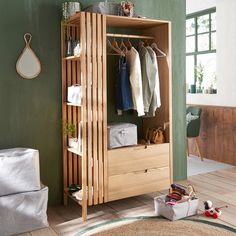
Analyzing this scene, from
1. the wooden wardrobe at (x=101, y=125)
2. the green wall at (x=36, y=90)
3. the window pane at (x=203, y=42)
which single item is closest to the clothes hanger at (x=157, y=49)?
the wooden wardrobe at (x=101, y=125)

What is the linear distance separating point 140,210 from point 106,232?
0.62m

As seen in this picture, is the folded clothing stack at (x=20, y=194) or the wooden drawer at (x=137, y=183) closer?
the folded clothing stack at (x=20, y=194)

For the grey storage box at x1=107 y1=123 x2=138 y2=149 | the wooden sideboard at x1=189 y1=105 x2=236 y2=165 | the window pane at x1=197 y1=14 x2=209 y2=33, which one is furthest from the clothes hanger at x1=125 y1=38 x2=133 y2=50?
the window pane at x1=197 y1=14 x2=209 y2=33

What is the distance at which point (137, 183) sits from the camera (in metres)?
3.51

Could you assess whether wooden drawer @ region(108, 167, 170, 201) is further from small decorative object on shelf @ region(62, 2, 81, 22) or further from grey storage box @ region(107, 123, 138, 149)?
small decorative object on shelf @ region(62, 2, 81, 22)

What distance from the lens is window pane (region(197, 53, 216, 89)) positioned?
19.9 feet

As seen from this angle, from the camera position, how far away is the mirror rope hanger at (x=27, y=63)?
3326 mm

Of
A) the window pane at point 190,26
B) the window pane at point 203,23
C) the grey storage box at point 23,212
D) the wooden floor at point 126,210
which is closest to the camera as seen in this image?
the grey storage box at point 23,212

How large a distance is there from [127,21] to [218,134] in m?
2.90

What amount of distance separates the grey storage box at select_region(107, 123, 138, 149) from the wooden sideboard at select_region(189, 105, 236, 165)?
96.2 inches

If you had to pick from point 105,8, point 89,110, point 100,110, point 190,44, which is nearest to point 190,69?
point 190,44

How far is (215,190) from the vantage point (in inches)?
161

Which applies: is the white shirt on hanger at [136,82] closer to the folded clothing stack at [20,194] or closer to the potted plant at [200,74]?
the folded clothing stack at [20,194]

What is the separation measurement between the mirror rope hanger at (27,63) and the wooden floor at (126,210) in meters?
1.41
